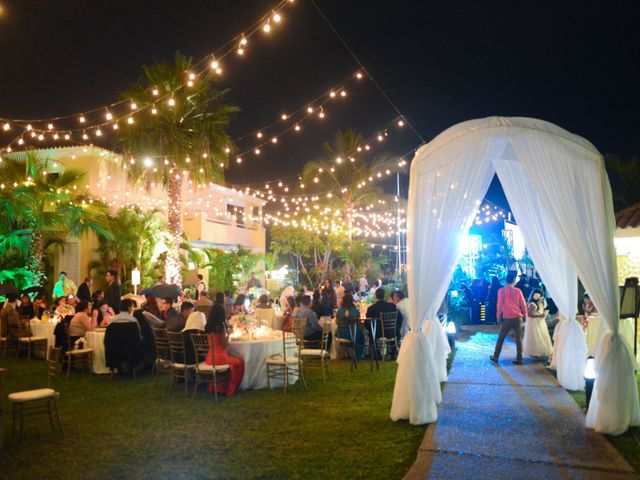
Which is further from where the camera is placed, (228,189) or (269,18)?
(228,189)

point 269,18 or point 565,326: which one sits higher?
point 269,18

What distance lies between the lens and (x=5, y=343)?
37.2ft

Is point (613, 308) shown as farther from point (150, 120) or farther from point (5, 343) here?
point (150, 120)

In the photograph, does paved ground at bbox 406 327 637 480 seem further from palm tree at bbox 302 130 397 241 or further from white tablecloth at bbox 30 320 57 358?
palm tree at bbox 302 130 397 241

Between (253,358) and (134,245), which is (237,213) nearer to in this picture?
(134,245)

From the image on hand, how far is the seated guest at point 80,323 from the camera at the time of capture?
933 cm

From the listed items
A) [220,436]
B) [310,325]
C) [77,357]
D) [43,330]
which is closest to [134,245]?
[43,330]

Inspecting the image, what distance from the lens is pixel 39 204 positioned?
13664 millimetres

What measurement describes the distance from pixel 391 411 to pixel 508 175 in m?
4.02

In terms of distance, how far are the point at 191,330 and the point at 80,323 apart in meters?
3.13

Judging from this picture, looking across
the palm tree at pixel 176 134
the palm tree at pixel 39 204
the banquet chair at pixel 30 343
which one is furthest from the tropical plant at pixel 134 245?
the banquet chair at pixel 30 343

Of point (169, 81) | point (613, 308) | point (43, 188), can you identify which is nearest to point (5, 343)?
point (43, 188)

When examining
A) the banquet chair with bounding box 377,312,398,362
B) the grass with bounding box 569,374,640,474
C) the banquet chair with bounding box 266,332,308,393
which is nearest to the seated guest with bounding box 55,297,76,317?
the banquet chair with bounding box 266,332,308,393

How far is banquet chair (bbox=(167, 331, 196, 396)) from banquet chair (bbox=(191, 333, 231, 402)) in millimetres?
150
